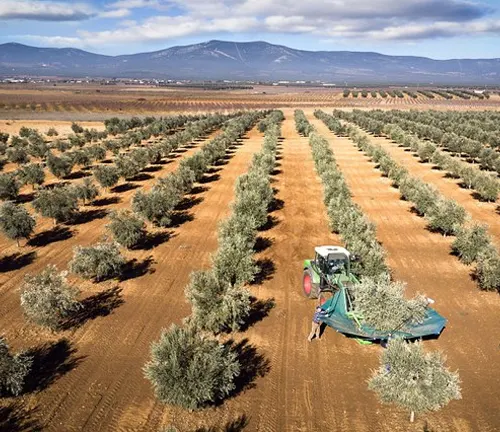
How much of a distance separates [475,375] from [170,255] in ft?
51.8

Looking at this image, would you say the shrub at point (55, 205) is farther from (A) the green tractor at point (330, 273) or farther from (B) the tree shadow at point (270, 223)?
(A) the green tractor at point (330, 273)

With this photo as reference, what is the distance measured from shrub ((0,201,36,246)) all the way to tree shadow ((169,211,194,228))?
344 inches

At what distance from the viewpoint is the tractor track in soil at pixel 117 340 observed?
12.0 metres

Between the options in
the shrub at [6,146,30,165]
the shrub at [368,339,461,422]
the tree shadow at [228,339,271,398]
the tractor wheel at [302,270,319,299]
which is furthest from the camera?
the shrub at [6,146,30,165]

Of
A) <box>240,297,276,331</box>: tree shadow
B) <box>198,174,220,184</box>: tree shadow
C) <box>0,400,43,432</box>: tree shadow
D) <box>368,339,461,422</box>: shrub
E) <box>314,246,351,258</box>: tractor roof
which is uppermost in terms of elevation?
<box>314,246,351,258</box>: tractor roof

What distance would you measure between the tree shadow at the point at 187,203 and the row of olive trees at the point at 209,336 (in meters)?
8.06

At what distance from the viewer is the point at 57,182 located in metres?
40.2

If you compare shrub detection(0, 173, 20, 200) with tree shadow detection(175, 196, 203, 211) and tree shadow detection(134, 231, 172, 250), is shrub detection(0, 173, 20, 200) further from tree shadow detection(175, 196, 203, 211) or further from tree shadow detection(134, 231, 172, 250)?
tree shadow detection(134, 231, 172, 250)

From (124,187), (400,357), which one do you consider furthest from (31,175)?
(400,357)

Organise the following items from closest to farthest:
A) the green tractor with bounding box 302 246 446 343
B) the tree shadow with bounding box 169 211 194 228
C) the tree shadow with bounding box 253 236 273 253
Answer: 1. the green tractor with bounding box 302 246 446 343
2. the tree shadow with bounding box 253 236 273 253
3. the tree shadow with bounding box 169 211 194 228

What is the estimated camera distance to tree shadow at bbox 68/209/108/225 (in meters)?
29.2

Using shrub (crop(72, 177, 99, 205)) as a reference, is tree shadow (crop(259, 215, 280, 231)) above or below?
below

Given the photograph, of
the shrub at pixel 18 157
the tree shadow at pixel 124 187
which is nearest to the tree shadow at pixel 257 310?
the tree shadow at pixel 124 187

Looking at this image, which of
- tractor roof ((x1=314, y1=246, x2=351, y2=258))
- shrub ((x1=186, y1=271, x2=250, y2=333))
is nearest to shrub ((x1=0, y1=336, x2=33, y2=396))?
shrub ((x1=186, y1=271, x2=250, y2=333))
